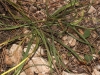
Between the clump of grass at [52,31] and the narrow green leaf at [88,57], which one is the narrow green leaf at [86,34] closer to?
the clump of grass at [52,31]

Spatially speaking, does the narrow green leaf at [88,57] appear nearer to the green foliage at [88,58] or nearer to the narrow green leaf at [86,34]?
the green foliage at [88,58]

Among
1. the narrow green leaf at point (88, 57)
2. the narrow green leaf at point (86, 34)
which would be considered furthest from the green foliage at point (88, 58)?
the narrow green leaf at point (86, 34)

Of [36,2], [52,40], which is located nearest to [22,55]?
[52,40]

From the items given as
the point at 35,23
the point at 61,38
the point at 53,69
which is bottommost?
the point at 53,69

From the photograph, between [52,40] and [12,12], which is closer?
[52,40]

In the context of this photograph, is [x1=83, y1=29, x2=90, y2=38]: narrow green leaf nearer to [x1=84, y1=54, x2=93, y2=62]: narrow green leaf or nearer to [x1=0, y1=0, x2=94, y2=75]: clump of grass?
[x1=0, y1=0, x2=94, y2=75]: clump of grass

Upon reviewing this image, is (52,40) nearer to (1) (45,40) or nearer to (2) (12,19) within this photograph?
(1) (45,40)

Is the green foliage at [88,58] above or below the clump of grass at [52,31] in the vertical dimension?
below

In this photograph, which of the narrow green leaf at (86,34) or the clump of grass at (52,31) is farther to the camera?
the narrow green leaf at (86,34)

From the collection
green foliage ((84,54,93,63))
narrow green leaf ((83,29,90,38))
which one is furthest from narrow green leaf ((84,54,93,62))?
narrow green leaf ((83,29,90,38))

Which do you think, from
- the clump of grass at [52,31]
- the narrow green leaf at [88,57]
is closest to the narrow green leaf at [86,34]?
the clump of grass at [52,31]

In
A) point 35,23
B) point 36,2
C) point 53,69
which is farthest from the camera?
point 36,2
